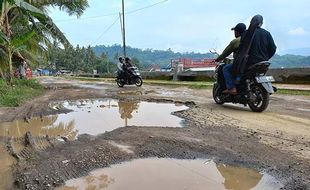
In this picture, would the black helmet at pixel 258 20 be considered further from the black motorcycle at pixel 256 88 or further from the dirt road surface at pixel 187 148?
the dirt road surface at pixel 187 148

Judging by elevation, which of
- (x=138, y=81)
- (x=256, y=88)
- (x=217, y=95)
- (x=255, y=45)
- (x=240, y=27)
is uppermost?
(x=240, y=27)

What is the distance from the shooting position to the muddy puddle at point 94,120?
17.7ft

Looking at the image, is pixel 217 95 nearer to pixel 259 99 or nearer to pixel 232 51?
pixel 232 51

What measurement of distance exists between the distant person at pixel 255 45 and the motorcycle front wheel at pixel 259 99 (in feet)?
1.51

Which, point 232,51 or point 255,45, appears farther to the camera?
point 232,51

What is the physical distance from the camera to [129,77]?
1585 centimetres

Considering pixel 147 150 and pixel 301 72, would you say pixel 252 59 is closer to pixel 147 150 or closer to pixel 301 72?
pixel 147 150

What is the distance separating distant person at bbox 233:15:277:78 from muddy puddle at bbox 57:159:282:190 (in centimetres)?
383

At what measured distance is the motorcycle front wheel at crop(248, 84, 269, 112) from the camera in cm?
684

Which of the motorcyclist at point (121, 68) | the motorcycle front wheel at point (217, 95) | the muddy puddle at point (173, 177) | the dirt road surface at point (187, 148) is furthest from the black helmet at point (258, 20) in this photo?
the motorcyclist at point (121, 68)

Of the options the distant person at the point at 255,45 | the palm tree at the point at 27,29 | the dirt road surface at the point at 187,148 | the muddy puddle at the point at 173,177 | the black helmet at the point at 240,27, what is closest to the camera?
the muddy puddle at the point at 173,177

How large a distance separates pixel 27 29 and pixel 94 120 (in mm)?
13171

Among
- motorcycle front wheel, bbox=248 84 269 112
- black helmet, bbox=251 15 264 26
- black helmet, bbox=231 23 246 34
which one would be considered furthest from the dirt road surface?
black helmet, bbox=231 23 246 34

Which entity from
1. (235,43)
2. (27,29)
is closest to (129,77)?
(27,29)
